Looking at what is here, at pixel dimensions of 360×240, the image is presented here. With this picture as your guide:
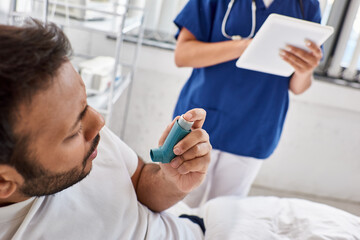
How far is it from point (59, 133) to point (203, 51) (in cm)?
69

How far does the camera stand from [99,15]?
158cm

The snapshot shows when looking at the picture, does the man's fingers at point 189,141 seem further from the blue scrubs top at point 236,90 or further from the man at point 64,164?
the blue scrubs top at point 236,90

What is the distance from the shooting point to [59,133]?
0.67m

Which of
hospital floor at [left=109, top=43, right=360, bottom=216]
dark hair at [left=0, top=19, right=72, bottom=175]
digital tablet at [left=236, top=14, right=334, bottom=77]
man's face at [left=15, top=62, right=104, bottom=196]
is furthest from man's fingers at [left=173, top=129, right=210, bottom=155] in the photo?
hospital floor at [left=109, top=43, right=360, bottom=216]

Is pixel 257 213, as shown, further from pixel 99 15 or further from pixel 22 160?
pixel 99 15

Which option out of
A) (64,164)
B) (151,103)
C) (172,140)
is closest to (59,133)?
(64,164)

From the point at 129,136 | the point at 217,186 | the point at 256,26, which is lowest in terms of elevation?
the point at 129,136

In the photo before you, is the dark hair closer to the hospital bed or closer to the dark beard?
the dark beard

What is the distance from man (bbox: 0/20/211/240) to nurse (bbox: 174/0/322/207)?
435mm

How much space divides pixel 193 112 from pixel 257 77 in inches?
24.1

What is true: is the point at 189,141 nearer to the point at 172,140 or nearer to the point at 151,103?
the point at 172,140

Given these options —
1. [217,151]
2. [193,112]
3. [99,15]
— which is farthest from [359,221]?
[99,15]

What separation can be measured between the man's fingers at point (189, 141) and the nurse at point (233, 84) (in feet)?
1.71

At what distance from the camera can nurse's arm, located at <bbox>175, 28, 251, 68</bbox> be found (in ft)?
3.87
